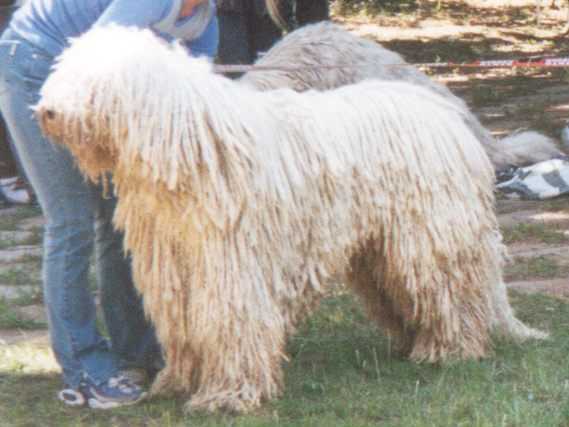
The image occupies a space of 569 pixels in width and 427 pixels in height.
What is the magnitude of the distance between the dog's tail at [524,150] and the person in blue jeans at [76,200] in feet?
12.4

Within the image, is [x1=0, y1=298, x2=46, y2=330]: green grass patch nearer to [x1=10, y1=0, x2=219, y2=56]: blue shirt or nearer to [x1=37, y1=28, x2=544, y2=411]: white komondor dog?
[x1=37, y1=28, x2=544, y2=411]: white komondor dog

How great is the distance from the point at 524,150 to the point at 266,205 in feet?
14.0

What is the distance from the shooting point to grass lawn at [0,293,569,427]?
13.4 ft

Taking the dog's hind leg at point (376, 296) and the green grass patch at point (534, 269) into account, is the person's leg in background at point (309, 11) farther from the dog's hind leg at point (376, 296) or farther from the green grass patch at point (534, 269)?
the dog's hind leg at point (376, 296)

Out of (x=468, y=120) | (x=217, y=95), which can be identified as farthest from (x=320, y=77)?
(x=217, y=95)

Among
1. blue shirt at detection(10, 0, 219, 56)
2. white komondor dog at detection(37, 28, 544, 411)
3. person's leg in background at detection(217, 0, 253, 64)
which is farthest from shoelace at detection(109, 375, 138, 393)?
person's leg in background at detection(217, 0, 253, 64)

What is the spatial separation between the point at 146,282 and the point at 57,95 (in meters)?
0.79

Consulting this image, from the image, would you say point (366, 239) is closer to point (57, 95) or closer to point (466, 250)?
point (466, 250)

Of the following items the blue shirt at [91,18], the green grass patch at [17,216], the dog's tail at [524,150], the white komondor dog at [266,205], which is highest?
the blue shirt at [91,18]

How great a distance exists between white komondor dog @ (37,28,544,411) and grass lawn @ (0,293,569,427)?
0.38ft

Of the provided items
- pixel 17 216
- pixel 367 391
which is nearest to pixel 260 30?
pixel 17 216

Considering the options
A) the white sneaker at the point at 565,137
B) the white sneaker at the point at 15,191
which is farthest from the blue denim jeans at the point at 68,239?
the white sneaker at the point at 565,137

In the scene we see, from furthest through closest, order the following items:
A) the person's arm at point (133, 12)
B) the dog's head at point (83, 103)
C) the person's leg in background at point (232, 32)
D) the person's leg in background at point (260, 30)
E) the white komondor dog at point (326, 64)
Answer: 1. the person's leg in background at point (260, 30)
2. the person's leg in background at point (232, 32)
3. the white komondor dog at point (326, 64)
4. the person's arm at point (133, 12)
5. the dog's head at point (83, 103)

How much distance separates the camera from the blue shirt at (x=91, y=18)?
387 centimetres
